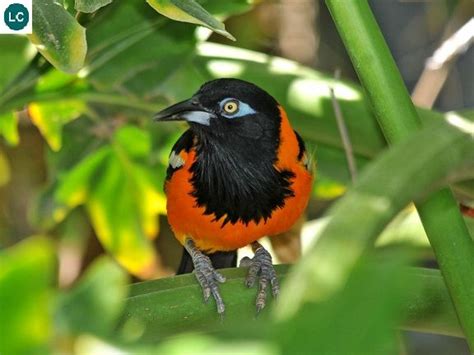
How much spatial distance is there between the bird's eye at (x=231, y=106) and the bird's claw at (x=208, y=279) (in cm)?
33

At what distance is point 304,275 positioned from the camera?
0.56m

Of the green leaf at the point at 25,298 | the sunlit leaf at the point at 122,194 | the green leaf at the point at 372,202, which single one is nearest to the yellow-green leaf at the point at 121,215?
the sunlit leaf at the point at 122,194

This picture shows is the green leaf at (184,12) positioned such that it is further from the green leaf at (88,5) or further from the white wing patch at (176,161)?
the white wing patch at (176,161)

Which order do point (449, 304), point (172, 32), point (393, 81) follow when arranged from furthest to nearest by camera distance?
1. point (172, 32)
2. point (449, 304)
3. point (393, 81)

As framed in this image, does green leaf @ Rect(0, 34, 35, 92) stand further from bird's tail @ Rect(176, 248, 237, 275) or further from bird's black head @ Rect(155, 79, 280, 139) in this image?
bird's tail @ Rect(176, 248, 237, 275)

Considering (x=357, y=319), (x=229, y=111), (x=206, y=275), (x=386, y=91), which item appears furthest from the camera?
(x=229, y=111)

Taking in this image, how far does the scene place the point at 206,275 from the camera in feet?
5.80

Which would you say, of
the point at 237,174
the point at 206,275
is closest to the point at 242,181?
the point at 237,174

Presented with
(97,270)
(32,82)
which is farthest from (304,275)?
(32,82)

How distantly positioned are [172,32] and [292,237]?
2.08 ft

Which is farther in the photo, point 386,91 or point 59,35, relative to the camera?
point 59,35

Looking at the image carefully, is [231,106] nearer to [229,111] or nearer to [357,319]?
[229,111]

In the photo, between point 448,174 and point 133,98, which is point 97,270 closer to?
point 448,174

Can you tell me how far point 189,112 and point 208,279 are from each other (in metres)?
0.45
